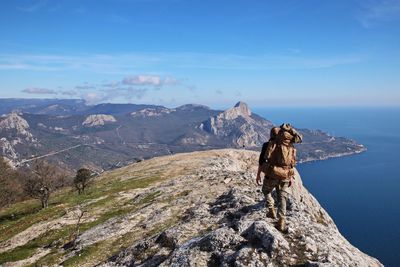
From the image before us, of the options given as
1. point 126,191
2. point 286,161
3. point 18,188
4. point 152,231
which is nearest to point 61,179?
point 18,188

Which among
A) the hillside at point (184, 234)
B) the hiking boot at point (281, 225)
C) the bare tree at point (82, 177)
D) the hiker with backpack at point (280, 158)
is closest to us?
the hillside at point (184, 234)

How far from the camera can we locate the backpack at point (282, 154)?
60.7ft

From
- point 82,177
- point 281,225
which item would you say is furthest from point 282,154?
point 82,177

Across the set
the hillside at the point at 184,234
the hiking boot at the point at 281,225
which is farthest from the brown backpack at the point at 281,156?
the hillside at the point at 184,234

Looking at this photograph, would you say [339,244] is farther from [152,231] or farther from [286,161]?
[152,231]

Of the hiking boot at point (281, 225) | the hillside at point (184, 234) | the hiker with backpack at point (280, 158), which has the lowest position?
the hillside at point (184, 234)

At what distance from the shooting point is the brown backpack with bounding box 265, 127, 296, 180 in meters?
18.6

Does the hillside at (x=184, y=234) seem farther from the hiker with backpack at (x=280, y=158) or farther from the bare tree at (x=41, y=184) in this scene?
the bare tree at (x=41, y=184)

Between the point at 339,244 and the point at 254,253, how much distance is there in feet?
15.7

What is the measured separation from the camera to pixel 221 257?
16.2 metres

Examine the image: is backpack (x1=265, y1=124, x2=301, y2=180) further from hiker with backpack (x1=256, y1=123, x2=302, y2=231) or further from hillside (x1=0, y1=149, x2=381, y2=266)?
hillside (x1=0, y1=149, x2=381, y2=266)

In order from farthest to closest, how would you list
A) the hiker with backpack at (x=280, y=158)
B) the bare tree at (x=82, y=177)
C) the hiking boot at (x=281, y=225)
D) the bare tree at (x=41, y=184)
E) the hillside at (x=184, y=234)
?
1. the bare tree at (x=82, y=177)
2. the bare tree at (x=41, y=184)
3. the hiker with backpack at (x=280, y=158)
4. the hiking boot at (x=281, y=225)
5. the hillside at (x=184, y=234)

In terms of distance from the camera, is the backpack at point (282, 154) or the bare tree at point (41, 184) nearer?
the backpack at point (282, 154)

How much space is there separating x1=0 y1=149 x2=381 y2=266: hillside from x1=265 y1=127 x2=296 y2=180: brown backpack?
238 cm
